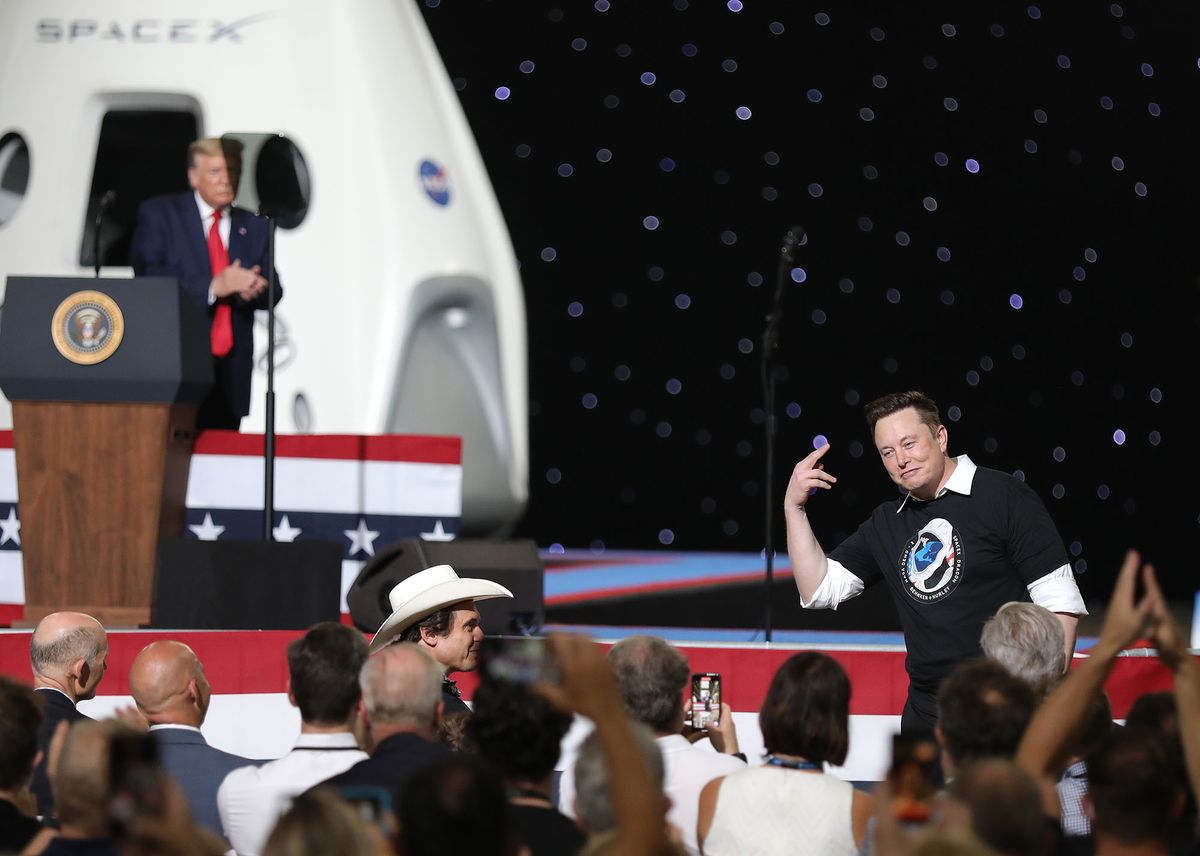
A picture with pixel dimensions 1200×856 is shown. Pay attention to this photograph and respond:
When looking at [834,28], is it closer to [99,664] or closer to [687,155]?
[687,155]

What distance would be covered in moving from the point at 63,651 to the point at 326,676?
1.24 meters

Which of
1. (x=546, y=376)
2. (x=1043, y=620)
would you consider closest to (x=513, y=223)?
(x=546, y=376)

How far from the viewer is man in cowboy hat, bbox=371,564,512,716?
4.46 meters

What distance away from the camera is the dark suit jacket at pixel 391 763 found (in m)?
2.88

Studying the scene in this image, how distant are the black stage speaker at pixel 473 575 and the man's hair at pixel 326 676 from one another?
254 cm

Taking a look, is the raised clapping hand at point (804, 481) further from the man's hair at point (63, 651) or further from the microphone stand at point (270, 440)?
the microphone stand at point (270, 440)

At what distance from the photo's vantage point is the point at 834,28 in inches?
532

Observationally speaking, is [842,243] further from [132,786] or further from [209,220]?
[132,786]


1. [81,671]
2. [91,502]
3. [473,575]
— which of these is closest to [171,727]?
[81,671]

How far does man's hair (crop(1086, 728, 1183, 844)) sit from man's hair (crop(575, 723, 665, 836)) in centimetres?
66

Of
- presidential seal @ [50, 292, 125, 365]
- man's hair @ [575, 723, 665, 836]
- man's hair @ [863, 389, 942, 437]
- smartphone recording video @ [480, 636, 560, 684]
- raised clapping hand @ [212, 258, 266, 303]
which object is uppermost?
raised clapping hand @ [212, 258, 266, 303]

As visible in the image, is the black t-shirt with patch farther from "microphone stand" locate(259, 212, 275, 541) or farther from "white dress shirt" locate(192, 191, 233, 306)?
"white dress shirt" locate(192, 191, 233, 306)

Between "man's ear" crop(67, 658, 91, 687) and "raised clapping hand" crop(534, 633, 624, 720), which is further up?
"raised clapping hand" crop(534, 633, 624, 720)

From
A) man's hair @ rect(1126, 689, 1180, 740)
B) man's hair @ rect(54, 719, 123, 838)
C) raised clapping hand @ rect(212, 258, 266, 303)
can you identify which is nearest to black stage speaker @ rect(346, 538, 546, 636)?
raised clapping hand @ rect(212, 258, 266, 303)
